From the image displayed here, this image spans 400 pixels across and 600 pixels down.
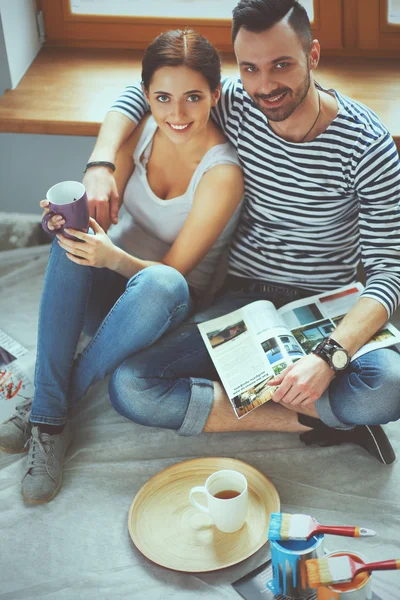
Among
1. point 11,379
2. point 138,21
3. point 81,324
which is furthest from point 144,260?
point 138,21

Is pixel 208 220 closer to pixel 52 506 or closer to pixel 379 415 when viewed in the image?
pixel 379 415

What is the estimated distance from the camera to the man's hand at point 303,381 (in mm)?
1508

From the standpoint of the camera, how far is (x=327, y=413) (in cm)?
160

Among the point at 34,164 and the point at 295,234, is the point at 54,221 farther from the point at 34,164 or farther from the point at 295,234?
the point at 34,164

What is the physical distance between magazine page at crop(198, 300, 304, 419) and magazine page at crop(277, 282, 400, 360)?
0.14ft

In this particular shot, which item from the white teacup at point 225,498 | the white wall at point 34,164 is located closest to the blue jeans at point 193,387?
the white teacup at point 225,498

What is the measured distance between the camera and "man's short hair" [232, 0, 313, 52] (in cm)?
148

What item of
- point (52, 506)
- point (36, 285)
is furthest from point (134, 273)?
point (36, 285)

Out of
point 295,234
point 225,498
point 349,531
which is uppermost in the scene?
point 295,234

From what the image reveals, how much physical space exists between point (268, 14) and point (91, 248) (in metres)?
A: 0.57

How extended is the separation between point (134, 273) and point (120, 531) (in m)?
0.54

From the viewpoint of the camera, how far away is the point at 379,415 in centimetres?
157

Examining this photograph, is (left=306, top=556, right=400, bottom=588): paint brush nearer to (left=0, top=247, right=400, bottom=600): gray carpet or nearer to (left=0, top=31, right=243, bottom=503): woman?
(left=0, top=247, right=400, bottom=600): gray carpet

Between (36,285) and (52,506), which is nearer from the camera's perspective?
(52,506)
